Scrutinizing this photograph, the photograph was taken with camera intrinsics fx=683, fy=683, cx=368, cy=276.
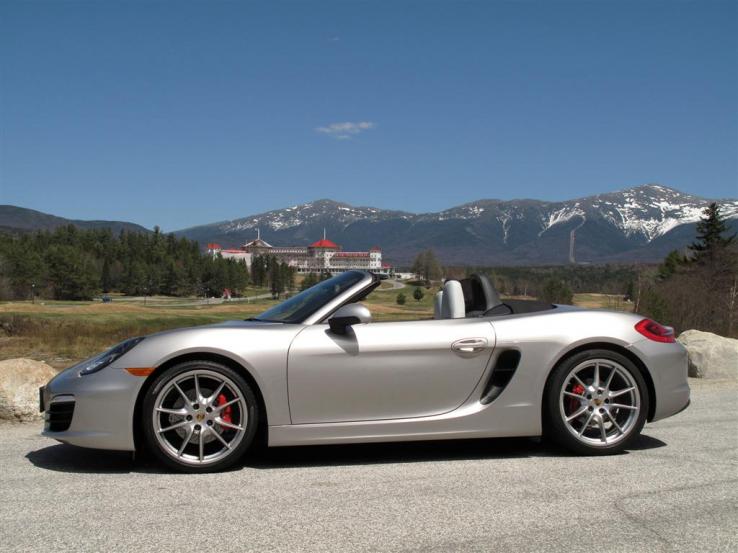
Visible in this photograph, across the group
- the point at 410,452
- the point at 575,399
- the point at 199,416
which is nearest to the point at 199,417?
the point at 199,416

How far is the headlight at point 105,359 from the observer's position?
14.2 ft

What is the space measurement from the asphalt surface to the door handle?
720 mm

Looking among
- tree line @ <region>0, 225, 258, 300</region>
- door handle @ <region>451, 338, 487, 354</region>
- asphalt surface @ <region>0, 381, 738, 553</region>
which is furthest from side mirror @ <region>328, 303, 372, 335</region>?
tree line @ <region>0, 225, 258, 300</region>

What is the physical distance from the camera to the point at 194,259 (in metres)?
177

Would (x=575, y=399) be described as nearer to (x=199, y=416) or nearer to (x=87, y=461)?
(x=199, y=416)

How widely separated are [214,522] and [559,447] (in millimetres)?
2514

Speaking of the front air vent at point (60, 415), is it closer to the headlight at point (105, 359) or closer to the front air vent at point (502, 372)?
the headlight at point (105, 359)

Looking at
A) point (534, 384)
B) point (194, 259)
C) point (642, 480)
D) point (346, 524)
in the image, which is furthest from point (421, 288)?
point (194, 259)

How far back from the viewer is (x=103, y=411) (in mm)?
4223

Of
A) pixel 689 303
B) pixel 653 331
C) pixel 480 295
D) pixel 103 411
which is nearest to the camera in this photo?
pixel 103 411

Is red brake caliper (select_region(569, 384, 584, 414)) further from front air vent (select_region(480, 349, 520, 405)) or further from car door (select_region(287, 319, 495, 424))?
car door (select_region(287, 319, 495, 424))

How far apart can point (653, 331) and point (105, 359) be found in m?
3.73

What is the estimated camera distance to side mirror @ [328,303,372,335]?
4352 millimetres

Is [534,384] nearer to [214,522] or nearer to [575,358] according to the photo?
[575,358]
